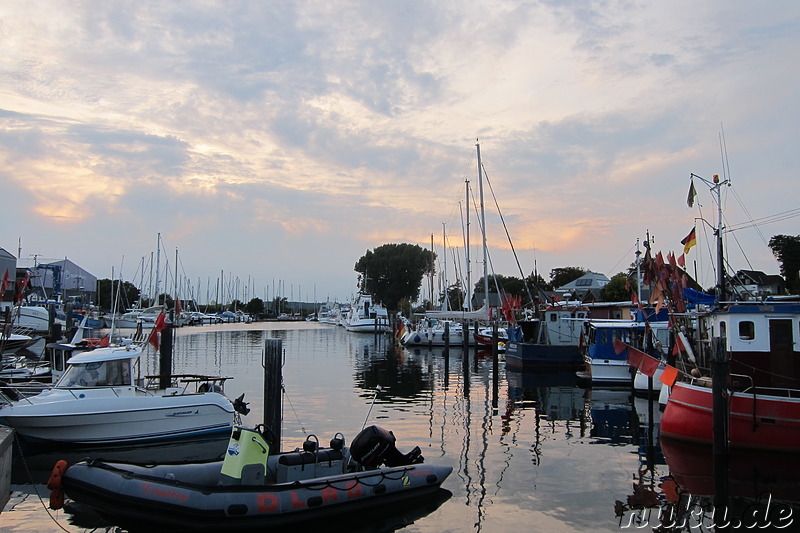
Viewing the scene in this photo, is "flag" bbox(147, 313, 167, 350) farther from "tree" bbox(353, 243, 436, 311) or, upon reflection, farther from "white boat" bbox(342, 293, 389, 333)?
"tree" bbox(353, 243, 436, 311)

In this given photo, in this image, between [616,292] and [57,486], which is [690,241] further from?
[616,292]

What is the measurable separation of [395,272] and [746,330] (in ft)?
292

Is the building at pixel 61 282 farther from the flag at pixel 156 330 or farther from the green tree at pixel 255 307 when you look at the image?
the green tree at pixel 255 307

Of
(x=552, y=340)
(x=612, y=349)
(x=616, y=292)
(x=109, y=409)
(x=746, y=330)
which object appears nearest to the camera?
(x=746, y=330)

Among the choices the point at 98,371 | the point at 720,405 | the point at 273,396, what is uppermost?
the point at 98,371

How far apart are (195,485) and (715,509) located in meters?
9.56

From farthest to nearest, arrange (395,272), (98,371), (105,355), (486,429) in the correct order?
1. (395,272)
2. (486,429)
3. (105,355)
4. (98,371)

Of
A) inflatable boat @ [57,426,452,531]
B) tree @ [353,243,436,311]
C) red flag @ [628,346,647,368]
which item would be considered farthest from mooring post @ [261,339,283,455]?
tree @ [353,243,436,311]

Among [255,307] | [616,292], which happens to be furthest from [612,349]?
[255,307]

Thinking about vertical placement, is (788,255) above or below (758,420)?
above

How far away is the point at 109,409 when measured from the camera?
16906 mm

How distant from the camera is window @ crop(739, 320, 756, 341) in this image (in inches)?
634

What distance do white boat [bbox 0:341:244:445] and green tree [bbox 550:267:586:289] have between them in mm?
88232

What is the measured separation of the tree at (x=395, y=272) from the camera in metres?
105
